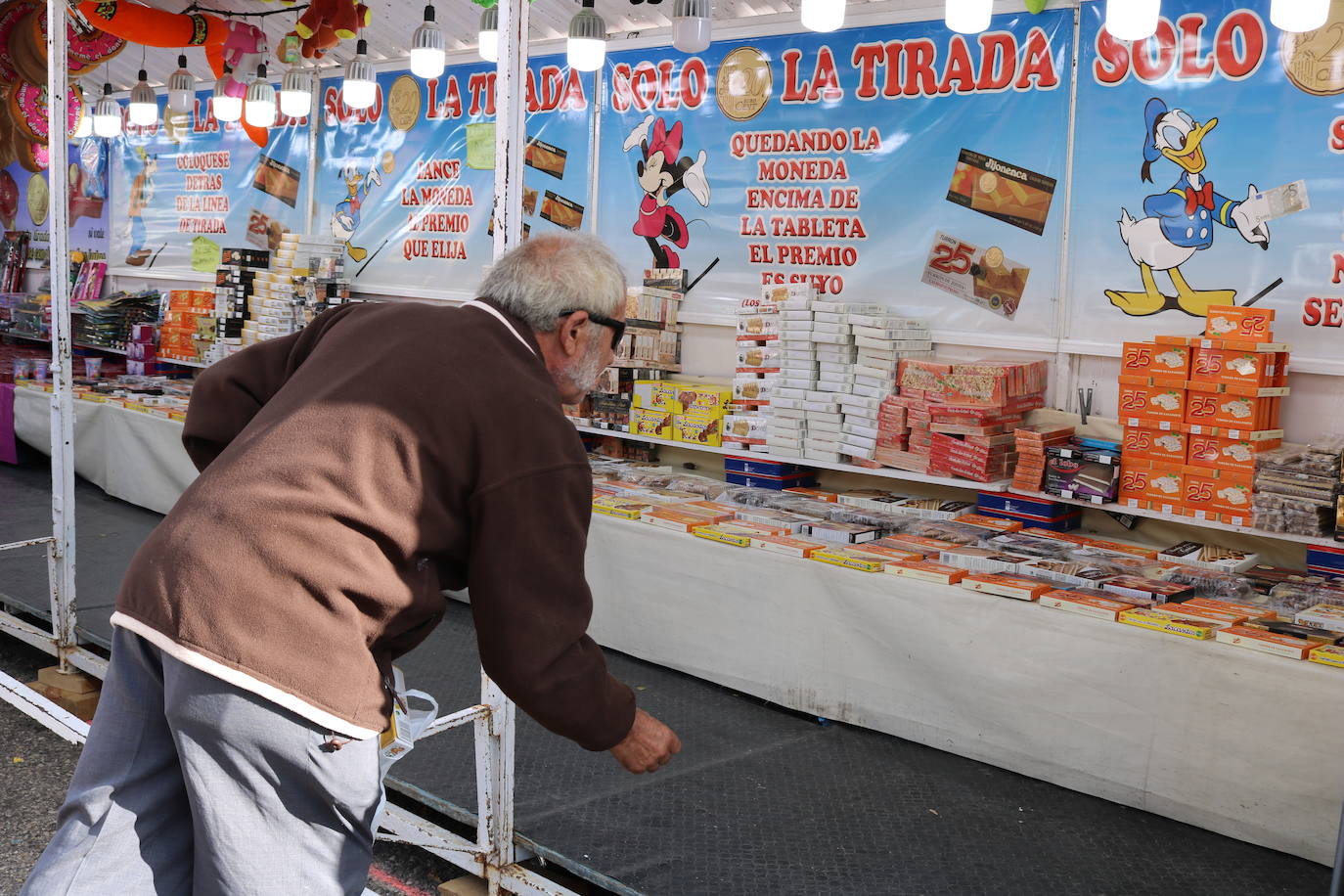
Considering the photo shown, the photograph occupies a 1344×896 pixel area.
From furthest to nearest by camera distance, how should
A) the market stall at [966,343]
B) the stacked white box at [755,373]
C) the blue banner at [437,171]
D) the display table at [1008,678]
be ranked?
the blue banner at [437,171], the stacked white box at [755,373], the market stall at [966,343], the display table at [1008,678]

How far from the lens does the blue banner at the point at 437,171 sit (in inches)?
283

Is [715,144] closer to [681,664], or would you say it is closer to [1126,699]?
[681,664]

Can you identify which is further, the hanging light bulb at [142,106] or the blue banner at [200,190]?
the blue banner at [200,190]

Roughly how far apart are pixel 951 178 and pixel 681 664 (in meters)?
2.56

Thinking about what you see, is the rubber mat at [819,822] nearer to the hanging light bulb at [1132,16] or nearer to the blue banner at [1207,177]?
the blue banner at [1207,177]

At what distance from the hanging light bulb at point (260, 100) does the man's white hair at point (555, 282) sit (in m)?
5.84

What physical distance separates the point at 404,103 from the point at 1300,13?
6020mm

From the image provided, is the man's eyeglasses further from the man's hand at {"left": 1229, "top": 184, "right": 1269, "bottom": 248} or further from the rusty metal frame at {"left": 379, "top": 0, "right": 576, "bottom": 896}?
the man's hand at {"left": 1229, "top": 184, "right": 1269, "bottom": 248}

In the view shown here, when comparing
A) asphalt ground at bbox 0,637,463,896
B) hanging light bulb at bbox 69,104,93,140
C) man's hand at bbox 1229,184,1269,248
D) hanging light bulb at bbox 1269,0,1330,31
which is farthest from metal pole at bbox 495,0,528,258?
hanging light bulb at bbox 69,104,93,140

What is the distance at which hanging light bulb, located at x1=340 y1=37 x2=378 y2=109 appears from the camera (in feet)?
21.7

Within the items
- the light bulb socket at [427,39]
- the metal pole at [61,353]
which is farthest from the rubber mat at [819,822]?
the light bulb socket at [427,39]

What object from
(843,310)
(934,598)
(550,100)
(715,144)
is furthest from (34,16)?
(934,598)

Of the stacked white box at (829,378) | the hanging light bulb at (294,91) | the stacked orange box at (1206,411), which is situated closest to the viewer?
the stacked orange box at (1206,411)

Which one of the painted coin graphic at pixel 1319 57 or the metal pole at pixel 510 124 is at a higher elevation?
the painted coin graphic at pixel 1319 57
